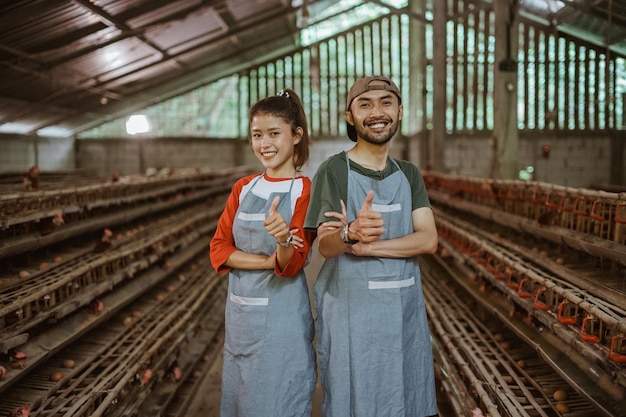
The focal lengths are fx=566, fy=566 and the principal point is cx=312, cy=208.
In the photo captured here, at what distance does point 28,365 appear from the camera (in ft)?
9.20

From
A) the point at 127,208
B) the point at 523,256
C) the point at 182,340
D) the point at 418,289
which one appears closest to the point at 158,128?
the point at 127,208

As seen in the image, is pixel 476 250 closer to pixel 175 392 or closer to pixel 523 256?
pixel 523 256

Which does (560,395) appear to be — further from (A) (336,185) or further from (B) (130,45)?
(B) (130,45)

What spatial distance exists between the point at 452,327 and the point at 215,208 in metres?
5.68

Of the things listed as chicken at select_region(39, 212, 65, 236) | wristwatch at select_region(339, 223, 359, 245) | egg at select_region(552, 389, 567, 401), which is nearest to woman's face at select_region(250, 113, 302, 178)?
wristwatch at select_region(339, 223, 359, 245)

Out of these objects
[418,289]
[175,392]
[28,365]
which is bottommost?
[175,392]

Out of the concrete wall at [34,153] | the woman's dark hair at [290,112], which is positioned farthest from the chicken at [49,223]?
the concrete wall at [34,153]

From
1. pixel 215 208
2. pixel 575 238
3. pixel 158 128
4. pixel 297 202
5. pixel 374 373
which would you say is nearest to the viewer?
pixel 374 373

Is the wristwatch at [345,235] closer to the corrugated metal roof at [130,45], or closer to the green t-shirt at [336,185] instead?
the green t-shirt at [336,185]

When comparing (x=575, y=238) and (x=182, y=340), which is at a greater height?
(x=575, y=238)

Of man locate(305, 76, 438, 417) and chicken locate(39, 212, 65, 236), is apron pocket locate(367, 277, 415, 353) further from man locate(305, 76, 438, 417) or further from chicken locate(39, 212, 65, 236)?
chicken locate(39, 212, 65, 236)

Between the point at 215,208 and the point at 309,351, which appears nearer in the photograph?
the point at 309,351

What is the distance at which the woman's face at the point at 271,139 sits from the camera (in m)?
2.23

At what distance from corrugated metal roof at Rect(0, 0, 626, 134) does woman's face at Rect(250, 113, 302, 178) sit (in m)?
4.69
